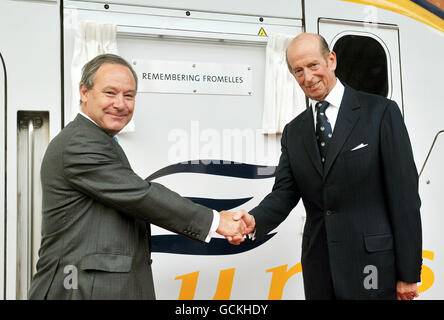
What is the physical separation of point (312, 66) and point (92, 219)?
1.24m

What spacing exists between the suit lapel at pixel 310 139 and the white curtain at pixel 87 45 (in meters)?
1.05

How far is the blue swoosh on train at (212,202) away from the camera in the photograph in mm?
2355

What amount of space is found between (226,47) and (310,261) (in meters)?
1.26

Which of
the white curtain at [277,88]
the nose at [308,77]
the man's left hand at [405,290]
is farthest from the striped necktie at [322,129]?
the man's left hand at [405,290]

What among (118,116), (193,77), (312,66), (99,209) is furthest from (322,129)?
(99,209)

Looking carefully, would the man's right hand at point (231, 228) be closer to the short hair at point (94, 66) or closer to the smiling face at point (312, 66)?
the smiling face at point (312, 66)

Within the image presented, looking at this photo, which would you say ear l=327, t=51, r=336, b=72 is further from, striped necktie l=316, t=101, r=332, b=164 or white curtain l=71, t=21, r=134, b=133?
white curtain l=71, t=21, r=134, b=133

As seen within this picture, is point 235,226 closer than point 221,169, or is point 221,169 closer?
point 235,226

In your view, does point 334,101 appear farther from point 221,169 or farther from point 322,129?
point 221,169

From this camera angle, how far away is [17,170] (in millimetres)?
2078

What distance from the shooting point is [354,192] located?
190 centimetres

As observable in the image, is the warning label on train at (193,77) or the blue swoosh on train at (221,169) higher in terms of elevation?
the warning label on train at (193,77)

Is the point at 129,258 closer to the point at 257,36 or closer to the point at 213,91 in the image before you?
the point at 213,91
